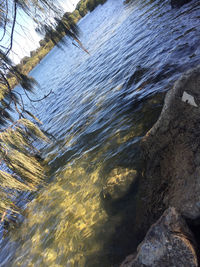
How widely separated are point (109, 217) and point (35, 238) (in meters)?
2.12

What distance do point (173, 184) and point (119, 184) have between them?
1.38m

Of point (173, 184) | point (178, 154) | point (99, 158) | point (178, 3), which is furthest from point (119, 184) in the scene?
point (178, 3)

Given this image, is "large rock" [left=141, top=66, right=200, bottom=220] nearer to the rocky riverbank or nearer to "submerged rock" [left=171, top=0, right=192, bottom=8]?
the rocky riverbank

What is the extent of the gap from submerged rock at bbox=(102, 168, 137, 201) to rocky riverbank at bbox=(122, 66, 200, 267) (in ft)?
0.88

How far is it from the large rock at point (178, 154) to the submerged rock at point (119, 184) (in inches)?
14.1

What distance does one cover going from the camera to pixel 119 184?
3941mm

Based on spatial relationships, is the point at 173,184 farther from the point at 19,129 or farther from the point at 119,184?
the point at 19,129

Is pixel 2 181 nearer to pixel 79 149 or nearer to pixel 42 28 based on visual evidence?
pixel 42 28

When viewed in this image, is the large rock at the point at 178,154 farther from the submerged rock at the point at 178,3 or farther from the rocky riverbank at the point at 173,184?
the submerged rock at the point at 178,3

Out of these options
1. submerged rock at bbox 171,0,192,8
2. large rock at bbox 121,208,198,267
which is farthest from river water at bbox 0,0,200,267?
large rock at bbox 121,208,198,267

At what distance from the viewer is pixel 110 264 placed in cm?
307

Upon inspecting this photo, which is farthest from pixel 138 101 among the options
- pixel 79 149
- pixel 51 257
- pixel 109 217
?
pixel 51 257

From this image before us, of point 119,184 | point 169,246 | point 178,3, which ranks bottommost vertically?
point 178,3

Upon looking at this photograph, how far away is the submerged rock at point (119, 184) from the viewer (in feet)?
12.7
